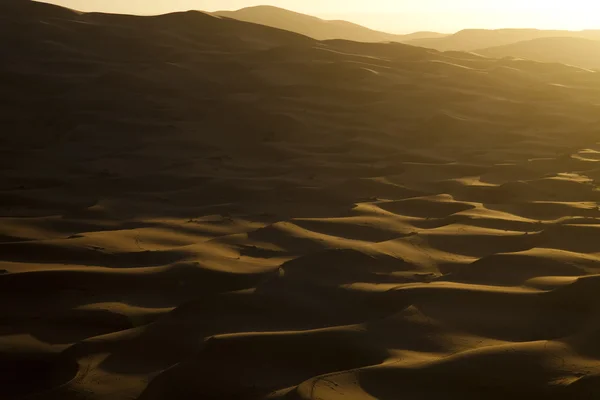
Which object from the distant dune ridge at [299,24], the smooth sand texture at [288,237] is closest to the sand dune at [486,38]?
the distant dune ridge at [299,24]

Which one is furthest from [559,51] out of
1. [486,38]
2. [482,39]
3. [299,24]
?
[299,24]

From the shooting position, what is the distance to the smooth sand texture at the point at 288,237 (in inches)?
87.0

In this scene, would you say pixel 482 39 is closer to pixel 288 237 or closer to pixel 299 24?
pixel 299 24

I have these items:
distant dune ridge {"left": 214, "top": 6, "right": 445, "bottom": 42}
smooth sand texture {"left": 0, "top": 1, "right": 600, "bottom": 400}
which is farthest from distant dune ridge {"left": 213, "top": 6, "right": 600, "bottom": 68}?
smooth sand texture {"left": 0, "top": 1, "right": 600, "bottom": 400}

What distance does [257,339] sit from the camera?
236cm

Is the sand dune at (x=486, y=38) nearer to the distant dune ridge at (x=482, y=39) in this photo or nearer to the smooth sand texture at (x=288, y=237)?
the distant dune ridge at (x=482, y=39)

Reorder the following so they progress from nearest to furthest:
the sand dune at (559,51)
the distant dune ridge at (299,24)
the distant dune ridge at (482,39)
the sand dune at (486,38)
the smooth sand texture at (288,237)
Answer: the smooth sand texture at (288,237), the sand dune at (559,51), the distant dune ridge at (482,39), the sand dune at (486,38), the distant dune ridge at (299,24)

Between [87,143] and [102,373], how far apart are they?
13.1 feet

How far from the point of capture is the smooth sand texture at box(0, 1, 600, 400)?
221cm

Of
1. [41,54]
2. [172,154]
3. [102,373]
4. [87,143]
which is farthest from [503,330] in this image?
[41,54]

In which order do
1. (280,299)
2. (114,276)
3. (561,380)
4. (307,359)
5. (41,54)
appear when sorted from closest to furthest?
(561,380) < (307,359) < (280,299) < (114,276) < (41,54)

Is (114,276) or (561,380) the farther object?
(114,276)

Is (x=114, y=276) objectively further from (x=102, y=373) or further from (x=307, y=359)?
(x=307, y=359)

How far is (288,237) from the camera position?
357 centimetres
